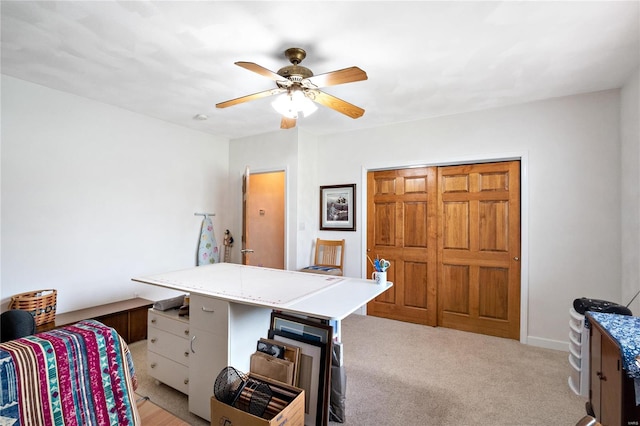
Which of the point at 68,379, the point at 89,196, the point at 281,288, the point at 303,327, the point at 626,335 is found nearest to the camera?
the point at 68,379

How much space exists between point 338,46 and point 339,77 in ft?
1.24

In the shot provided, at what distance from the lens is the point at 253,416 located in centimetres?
132

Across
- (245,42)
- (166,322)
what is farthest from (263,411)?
(245,42)

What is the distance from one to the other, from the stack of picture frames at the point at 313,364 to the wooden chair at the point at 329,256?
7.17 ft

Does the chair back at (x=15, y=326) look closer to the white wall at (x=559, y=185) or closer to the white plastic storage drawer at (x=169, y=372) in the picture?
the white plastic storage drawer at (x=169, y=372)

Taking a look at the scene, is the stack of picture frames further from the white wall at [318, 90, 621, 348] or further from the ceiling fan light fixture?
the white wall at [318, 90, 621, 348]

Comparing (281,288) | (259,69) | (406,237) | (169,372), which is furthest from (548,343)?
(259,69)

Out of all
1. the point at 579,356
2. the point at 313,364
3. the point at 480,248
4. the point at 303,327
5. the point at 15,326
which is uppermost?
the point at 480,248

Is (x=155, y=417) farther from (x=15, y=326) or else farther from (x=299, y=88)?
(x=299, y=88)

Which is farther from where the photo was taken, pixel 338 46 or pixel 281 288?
pixel 338 46

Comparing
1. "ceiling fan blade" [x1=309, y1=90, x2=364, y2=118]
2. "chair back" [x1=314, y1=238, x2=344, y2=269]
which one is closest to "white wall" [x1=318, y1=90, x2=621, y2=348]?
"ceiling fan blade" [x1=309, y1=90, x2=364, y2=118]

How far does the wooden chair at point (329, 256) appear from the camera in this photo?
13.7 feet

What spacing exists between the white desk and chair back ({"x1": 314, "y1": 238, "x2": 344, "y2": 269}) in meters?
1.95

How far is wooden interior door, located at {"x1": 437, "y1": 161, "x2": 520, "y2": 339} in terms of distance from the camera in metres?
3.33
